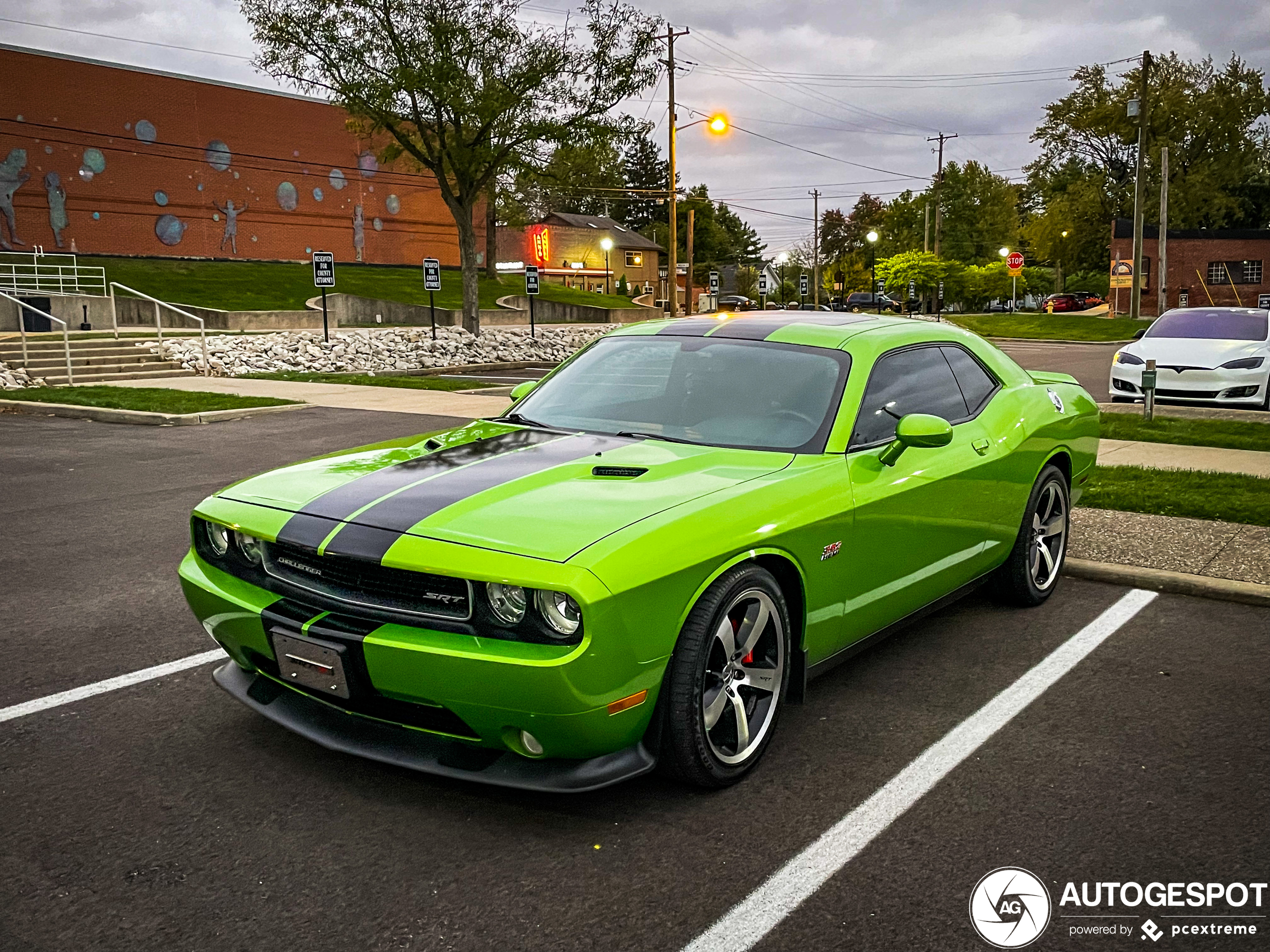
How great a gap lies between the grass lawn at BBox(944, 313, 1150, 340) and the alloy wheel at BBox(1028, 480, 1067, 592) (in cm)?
3543

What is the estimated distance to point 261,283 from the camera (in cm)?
4059

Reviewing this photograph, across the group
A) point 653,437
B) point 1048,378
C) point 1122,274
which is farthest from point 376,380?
point 1122,274

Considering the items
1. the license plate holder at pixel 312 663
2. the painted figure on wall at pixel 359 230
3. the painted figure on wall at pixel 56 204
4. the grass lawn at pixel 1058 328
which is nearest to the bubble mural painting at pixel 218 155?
the painted figure on wall at pixel 56 204

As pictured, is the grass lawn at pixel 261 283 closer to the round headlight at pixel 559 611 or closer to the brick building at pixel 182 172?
the brick building at pixel 182 172

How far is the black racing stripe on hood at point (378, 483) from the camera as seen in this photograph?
350 centimetres

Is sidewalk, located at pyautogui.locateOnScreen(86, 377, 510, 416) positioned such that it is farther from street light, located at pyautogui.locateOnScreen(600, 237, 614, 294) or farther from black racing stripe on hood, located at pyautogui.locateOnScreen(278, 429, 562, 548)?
street light, located at pyautogui.locateOnScreen(600, 237, 614, 294)

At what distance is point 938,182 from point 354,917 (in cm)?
7337

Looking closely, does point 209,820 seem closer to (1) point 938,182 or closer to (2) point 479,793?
(2) point 479,793

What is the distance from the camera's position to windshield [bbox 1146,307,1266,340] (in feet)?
49.5

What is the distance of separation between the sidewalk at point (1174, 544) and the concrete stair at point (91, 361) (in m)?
18.8

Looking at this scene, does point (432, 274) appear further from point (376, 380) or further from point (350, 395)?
point (350, 395)

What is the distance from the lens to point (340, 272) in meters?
46.9

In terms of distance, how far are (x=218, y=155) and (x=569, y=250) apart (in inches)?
1650

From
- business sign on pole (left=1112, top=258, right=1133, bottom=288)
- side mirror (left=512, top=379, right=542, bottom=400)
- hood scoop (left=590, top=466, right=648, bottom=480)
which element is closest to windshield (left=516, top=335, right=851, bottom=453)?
side mirror (left=512, top=379, right=542, bottom=400)
